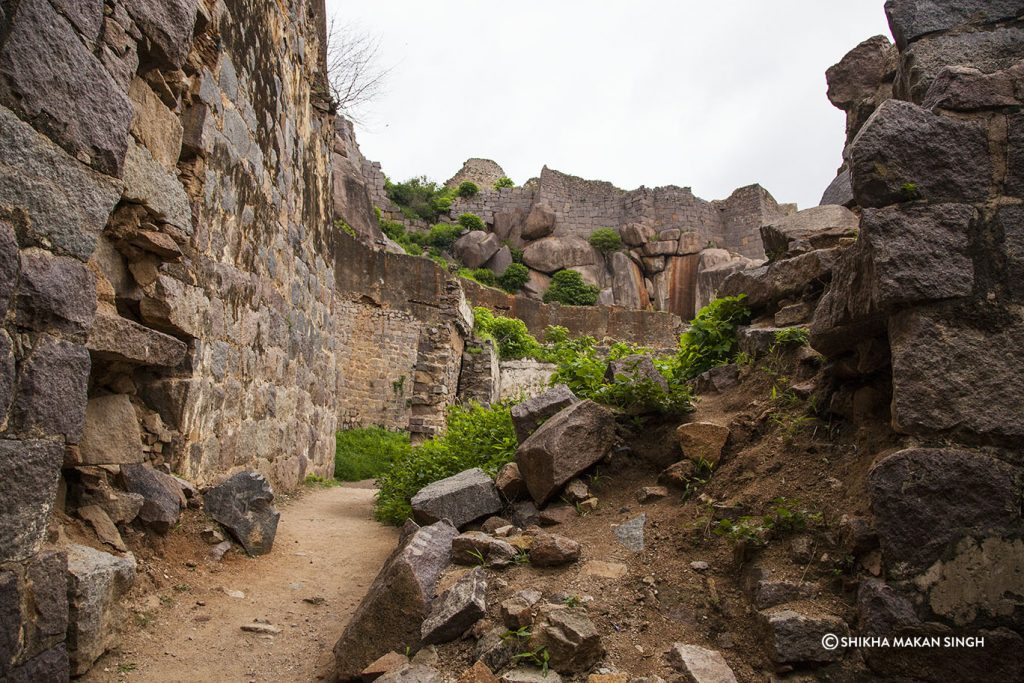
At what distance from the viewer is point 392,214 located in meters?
30.7

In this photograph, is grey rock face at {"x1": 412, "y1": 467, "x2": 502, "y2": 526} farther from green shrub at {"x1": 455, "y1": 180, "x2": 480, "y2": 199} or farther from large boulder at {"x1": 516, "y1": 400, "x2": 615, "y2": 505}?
green shrub at {"x1": 455, "y1": 180, "x2": 480, "y2": 199}

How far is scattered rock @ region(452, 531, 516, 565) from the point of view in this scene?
3324 millimetres

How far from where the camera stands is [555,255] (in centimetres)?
3036

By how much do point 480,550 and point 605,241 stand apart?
94.2 feet

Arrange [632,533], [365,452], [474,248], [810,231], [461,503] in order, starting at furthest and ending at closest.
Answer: [474,248], [365,452], [810,231], [461,503], [632,533]

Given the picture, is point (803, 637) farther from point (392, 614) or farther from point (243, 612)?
point (243, 612)

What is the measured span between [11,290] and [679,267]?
30927 mm

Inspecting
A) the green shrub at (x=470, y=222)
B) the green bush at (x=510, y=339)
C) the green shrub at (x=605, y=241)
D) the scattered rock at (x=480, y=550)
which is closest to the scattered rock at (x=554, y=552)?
the scattered rock at (x=480, y=550)

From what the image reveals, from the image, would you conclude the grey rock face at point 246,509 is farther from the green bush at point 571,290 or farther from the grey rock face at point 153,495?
the green bush at point 571,290

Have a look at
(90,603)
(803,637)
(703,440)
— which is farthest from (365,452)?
(803,637)

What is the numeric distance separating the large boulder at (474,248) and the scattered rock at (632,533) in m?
27.0

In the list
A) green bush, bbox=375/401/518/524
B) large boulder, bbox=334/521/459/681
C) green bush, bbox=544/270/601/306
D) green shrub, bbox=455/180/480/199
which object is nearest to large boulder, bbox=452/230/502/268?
green shrub, bbox=455/180/480/199

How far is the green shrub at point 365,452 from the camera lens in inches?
360

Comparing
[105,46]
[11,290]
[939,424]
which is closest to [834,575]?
[939,424]
